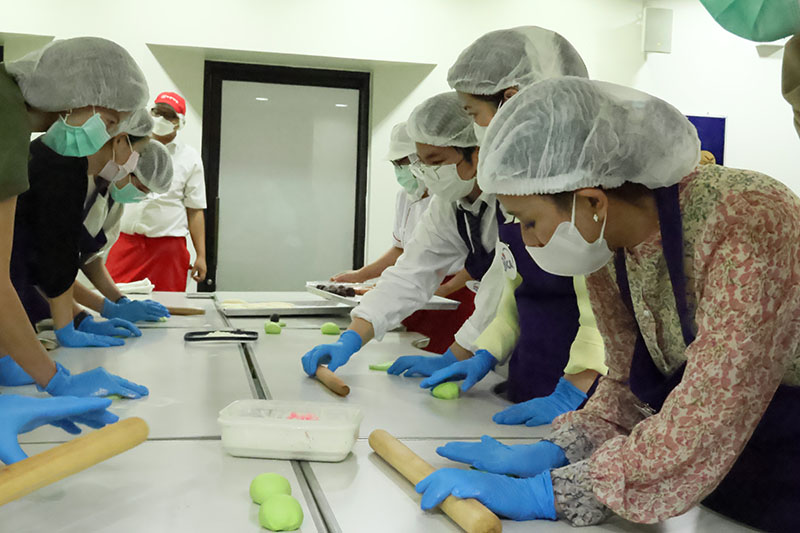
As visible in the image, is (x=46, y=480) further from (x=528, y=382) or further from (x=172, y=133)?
(x=172, y=133)

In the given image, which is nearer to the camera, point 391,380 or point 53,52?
point 53,52

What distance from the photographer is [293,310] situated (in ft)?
10.0

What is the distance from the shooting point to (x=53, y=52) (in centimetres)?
177

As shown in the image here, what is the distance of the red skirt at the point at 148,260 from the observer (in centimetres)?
430

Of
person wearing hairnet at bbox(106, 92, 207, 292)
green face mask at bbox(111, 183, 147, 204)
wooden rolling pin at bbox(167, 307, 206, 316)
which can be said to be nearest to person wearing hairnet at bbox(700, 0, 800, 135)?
green face mask at bbox(111, 183, 147, 204)

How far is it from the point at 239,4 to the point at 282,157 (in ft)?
3.91

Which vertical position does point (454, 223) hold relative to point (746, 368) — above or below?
above

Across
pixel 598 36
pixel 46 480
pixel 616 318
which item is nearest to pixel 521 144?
pixel 616 318

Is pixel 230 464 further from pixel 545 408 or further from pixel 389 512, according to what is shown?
pixel 545 408

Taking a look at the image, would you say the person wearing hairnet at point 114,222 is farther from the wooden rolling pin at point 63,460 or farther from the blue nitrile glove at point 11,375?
the wooden rolling pin at point 63,460

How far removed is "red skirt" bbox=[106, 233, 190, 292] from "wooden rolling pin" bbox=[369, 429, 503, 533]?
345 centimetres

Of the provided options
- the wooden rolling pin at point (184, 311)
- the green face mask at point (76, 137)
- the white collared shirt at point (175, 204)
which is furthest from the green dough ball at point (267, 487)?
the white collared shirt at point (175, 204)

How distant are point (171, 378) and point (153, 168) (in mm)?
1138

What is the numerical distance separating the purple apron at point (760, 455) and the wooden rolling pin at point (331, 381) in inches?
31.9
